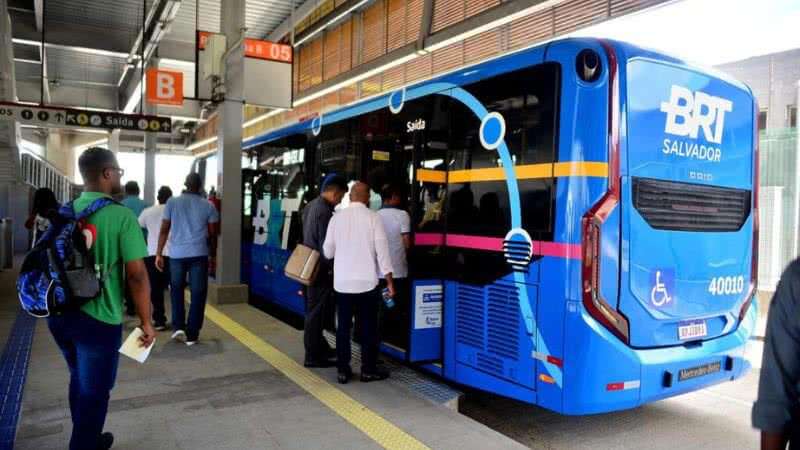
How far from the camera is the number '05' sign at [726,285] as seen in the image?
168 inches

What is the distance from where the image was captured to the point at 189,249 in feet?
20.5

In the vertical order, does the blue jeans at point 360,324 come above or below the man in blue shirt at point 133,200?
below

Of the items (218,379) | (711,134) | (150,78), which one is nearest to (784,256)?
(711,134)

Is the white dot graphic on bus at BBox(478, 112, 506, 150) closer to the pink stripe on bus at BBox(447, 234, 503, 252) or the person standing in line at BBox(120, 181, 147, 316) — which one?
the pink stripe on bus at BBox(447, 234, 503, 252)

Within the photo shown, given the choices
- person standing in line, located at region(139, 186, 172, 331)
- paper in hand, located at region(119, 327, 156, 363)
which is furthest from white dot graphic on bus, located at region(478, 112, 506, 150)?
person standing in line, located at region(139, 186, 172, 331)

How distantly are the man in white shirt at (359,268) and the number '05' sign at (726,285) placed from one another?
2.33 metres

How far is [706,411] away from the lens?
5.01 m

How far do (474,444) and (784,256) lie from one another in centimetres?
777

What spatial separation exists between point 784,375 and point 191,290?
223 inches

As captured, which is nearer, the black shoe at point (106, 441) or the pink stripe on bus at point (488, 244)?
the black shoe at point (106, 441)

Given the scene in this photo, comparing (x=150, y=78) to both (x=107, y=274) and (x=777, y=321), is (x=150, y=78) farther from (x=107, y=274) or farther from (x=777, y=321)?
(x=777, y=321)

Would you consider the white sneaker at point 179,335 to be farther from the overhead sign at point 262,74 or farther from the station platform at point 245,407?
the overhead sign at point 262,74

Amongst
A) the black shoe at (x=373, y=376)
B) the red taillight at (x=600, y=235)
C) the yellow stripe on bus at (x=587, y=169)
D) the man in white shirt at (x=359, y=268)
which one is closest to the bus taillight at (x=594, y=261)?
the red taillight at (x=600, y=235)

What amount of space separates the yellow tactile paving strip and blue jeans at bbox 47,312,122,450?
1591mm
